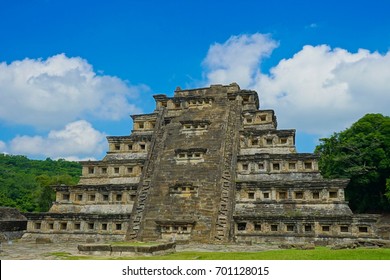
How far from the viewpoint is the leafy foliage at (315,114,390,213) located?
1387 inches

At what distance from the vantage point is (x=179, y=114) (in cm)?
3008

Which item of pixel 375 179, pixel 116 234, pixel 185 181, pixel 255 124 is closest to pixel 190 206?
pixel 185 181

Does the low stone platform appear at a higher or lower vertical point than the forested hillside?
lower

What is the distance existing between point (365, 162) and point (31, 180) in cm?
5443

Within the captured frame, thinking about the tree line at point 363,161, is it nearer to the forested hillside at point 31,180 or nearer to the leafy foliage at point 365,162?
the leafy foliage at point 365,162

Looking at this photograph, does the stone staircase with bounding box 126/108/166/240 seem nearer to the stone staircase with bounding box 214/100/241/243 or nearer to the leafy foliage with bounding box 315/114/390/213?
the stone staircase with bounding box 214/100/241/243

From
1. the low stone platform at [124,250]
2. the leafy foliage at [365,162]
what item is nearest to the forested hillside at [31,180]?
the leafy foliage at [365,162]

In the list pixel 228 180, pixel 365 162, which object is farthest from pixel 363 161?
pixel 228 180

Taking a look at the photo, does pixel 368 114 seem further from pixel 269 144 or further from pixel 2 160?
pixel 2 160

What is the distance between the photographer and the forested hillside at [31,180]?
48375 millimetres

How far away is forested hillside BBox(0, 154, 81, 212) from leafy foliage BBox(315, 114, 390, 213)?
1243 inches

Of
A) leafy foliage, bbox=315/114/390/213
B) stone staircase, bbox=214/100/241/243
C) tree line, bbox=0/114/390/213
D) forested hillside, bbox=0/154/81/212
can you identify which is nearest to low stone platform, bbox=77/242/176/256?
stone staircase, bbox=214/100/241/243

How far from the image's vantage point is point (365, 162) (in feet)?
117

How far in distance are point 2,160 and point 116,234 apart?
74496 millimetres
